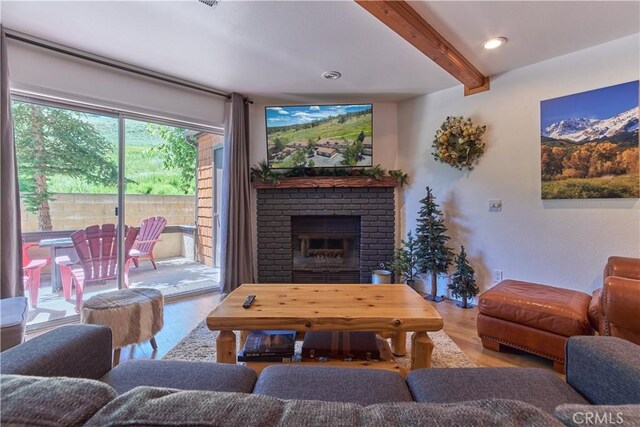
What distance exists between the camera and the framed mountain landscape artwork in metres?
2.14

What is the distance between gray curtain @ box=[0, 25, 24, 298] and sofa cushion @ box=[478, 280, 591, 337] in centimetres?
345

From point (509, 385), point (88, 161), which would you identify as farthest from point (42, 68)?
point (509, 385)

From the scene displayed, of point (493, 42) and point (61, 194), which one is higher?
point (493, 42)

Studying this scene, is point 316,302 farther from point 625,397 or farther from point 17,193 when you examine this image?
point 17,193

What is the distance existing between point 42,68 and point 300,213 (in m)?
2.64

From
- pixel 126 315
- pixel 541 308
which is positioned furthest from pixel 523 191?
pixel 126 315

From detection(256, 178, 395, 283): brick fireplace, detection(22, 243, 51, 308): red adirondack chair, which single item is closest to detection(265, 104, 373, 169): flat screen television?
detection(256, 178, 395, 283): brick fireplace

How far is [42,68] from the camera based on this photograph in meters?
2.27

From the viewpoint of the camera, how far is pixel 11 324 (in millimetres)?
1449

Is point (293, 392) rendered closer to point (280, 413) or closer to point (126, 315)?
point (280, 413)

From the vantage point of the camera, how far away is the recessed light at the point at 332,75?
108 inches

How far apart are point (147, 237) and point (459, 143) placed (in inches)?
139

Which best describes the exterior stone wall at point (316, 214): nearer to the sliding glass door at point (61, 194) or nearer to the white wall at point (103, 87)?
the white wall at point (103, 87)

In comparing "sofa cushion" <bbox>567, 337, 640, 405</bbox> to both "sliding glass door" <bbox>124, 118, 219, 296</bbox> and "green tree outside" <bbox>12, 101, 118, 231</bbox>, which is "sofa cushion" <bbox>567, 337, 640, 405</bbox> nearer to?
"sliding glass door" <bbox>124, 118, 219, 296</bbox>
